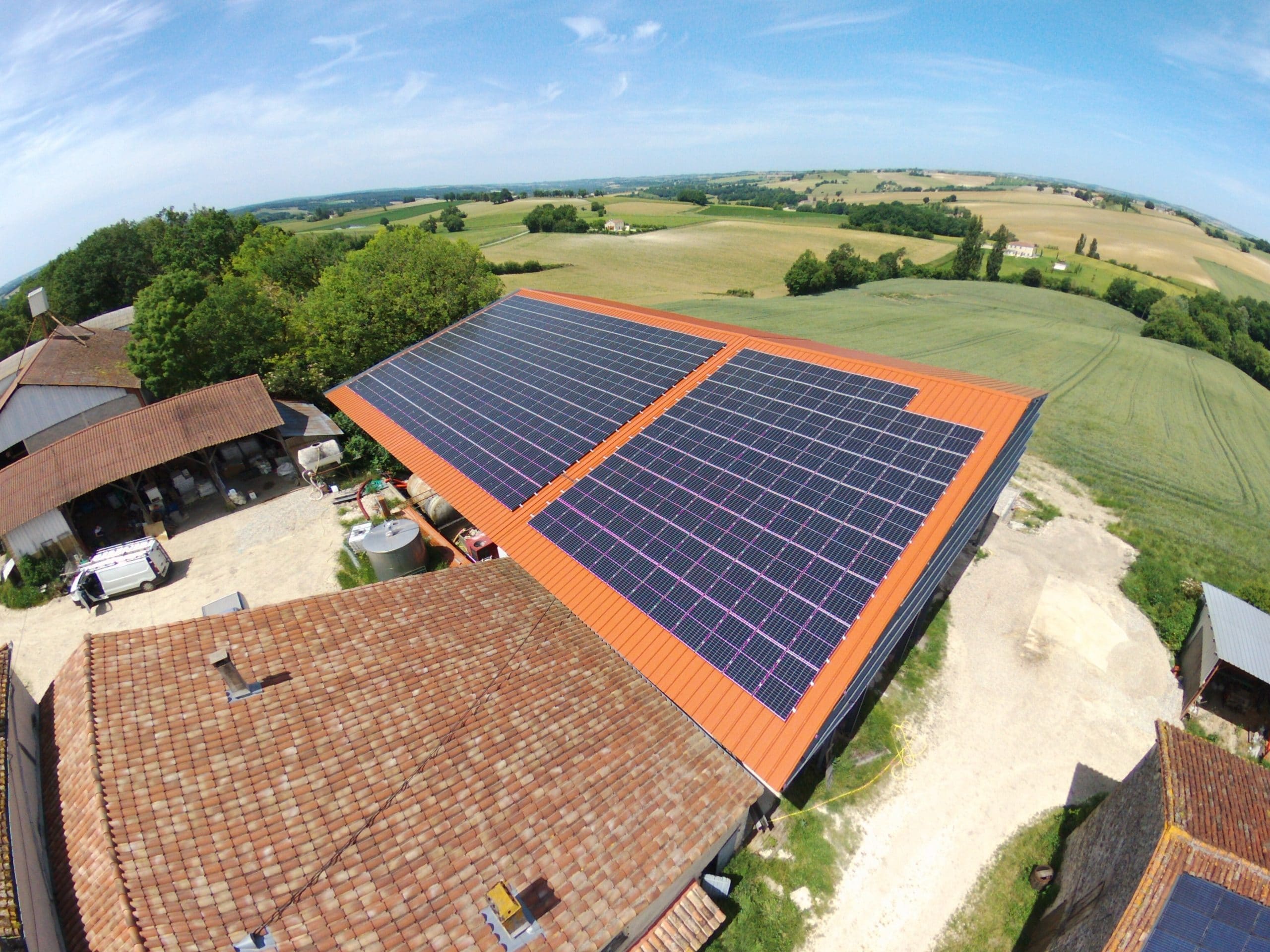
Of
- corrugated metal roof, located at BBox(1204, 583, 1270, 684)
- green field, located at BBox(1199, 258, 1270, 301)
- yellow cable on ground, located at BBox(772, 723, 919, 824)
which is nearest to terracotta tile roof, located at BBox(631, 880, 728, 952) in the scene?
yellow cable on ground, located at BBox(772, 723, 919, 824)

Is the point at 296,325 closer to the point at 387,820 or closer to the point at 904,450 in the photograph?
the point at 387,820

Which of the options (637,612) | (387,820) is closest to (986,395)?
(637,612)

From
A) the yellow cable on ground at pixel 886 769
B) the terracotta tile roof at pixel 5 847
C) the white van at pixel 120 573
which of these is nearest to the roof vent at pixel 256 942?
the terracotta tile roof at pixel 5 847

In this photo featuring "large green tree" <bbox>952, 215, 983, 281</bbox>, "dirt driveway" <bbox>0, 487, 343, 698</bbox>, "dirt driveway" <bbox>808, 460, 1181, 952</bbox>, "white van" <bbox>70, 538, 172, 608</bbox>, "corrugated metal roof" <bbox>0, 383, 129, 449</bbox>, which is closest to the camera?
"dirt driveway" <bbox>808, 460, 1181, 952</bbox>

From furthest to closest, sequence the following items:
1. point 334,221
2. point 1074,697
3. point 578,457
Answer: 1. point 334,221
2. point 578,457
3. point 1074,697

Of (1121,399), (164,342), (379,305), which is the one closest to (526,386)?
(379,305)

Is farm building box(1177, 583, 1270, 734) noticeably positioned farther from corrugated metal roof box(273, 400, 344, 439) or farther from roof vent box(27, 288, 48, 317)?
roof vent box(27, 288, 48, 317)
